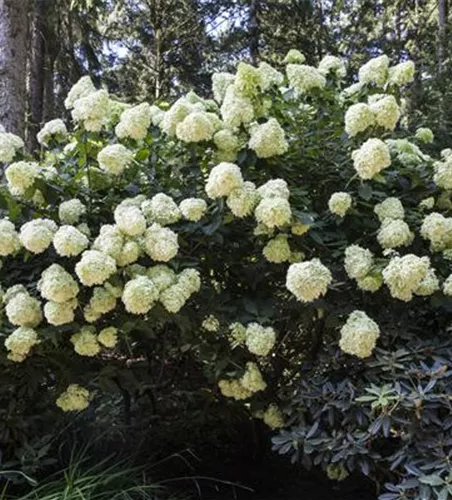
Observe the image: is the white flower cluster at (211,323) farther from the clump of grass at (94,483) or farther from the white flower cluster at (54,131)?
the white flower cluster at (54,131)

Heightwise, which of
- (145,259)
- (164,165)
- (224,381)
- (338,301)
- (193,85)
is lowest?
(224,381)

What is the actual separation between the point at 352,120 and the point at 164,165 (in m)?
0.84

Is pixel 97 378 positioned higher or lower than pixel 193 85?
lower

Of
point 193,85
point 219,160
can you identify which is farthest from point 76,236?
point 193,85

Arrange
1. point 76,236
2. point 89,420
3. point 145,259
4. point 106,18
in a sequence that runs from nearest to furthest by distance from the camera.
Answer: point 76,236 → point 145,259 → point 89,420 → point 106,18

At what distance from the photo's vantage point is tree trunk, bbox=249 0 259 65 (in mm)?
11672

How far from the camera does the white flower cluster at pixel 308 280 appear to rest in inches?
A: 84.5

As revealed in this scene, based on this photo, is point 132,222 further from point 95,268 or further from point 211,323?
point 211,323

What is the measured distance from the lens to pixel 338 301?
8.05ft

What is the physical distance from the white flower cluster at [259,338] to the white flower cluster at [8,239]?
949 mm

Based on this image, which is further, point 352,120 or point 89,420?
point 89,420

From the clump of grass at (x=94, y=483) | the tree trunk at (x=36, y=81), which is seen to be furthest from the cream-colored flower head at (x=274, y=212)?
the tree trunk at (x=36, y=81)

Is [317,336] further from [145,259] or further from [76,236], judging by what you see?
[76,236]

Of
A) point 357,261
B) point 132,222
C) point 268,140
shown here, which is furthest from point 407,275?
point 132,222
